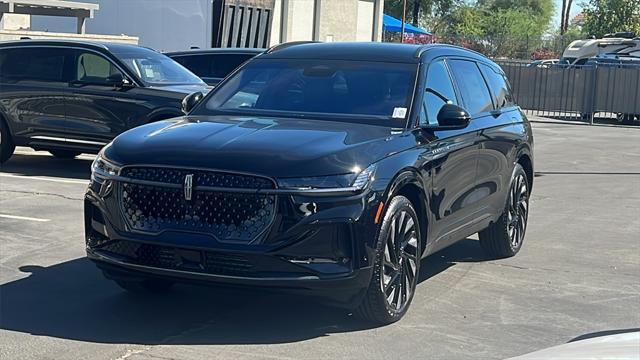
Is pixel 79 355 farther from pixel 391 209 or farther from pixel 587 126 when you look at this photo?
pixel 587 126

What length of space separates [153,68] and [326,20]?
68.2 feet

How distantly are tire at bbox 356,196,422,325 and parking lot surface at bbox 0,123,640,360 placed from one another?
13cm

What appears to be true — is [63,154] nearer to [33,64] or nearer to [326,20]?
[33,64]

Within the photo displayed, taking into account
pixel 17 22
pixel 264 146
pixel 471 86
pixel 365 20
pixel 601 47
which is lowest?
pixel 264 146

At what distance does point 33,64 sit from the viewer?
1313cm

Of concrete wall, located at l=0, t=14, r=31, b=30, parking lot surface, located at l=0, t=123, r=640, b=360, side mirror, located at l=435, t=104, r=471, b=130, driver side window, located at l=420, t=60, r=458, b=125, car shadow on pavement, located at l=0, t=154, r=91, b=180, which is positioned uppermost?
concrete wall, located at l=0, t=14, r=31, b=30

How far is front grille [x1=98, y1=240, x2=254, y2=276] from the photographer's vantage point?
5469 mm

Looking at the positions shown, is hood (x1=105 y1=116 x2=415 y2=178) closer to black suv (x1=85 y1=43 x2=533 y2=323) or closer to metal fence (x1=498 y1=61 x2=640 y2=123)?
black suv (x1=85 y1=43 x2=533 y2=323)

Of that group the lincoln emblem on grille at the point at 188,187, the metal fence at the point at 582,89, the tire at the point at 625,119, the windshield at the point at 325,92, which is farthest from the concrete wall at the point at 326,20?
the lincoln emblem on grille at the point at 188,187

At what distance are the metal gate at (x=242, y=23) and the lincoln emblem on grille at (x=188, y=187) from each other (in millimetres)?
22468

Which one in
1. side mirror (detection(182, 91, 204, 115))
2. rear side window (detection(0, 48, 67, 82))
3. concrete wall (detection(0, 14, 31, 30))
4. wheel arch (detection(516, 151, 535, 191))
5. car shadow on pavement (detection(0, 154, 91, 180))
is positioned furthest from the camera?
concrete wall (detection(0, 14, 31, 30))

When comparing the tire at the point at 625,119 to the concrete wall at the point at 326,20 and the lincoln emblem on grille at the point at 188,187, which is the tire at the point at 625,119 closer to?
the concrete wall at the point at 326,20

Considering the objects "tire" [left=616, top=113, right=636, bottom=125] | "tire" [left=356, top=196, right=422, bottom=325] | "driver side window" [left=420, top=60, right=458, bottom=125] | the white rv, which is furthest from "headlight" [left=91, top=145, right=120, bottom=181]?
the white rv

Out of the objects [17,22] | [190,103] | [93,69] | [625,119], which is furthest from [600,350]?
[625,119]
